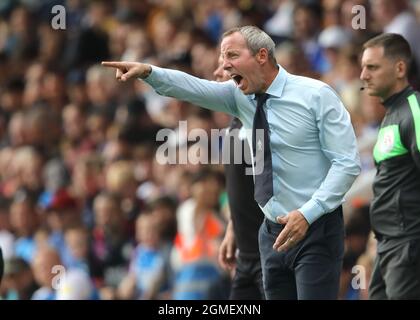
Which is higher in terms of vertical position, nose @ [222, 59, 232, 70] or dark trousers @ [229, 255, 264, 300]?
nose @ [222, 59, 232, 70]

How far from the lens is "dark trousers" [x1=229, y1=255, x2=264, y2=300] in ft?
25.2

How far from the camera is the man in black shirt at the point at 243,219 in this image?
7.58 meters

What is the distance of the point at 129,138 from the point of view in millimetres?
12734

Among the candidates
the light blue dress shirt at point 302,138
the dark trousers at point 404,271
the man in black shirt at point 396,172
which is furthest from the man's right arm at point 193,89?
the dark trousers at point 404,271

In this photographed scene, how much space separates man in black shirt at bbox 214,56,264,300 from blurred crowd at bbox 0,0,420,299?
1.26 metres

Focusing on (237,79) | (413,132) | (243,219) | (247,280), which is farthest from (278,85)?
(247,280)

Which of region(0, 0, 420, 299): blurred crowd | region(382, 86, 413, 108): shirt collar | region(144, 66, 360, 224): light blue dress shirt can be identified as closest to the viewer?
region(144, 66, 360, 224): light blue dress shirt

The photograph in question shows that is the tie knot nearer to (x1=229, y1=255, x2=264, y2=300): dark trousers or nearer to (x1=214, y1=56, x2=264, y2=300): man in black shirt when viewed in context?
(x1=214, y1=56, x2=264, y2=300): man in black shirt

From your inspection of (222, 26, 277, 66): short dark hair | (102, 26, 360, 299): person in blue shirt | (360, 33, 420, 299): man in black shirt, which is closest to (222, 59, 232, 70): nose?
(102, 26, 360, 299): person in blue shirt

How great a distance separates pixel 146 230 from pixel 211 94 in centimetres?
424

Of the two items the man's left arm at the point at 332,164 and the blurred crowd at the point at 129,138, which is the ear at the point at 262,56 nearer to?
the man's left arm at the point at 332,164

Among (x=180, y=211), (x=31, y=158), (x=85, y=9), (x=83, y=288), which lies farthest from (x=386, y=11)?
(x=85, y=9)

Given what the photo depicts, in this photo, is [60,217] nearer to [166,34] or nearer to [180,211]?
[180,211]

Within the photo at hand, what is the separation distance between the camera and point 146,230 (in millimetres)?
10867
